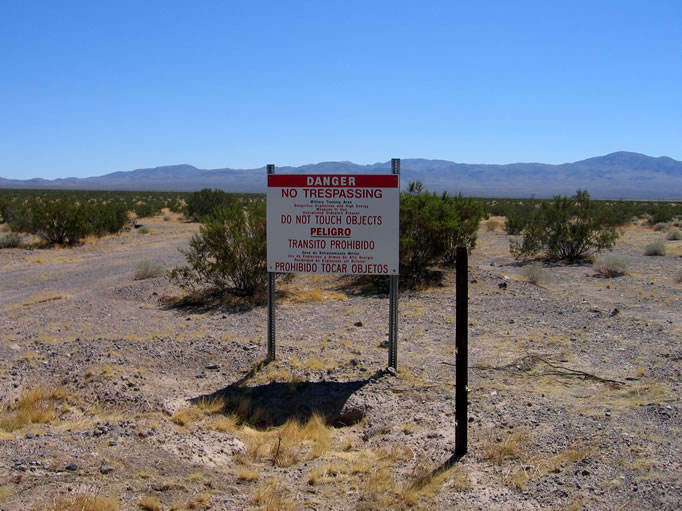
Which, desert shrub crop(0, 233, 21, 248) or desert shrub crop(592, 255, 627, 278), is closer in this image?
desert shrub crop(592, 255, 627, 278)

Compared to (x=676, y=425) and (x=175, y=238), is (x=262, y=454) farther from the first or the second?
(x=175, y=238)

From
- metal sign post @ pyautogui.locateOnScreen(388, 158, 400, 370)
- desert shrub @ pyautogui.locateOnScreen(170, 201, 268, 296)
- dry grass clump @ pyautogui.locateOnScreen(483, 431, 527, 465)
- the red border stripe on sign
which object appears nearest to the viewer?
dry grass clump @ pyautogui.locateOnScreen(483, 431, 527, 465)

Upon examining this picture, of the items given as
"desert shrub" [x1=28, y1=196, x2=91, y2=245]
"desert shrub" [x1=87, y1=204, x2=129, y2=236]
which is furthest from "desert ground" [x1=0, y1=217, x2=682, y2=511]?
"desert shrub" [x1=87, y1=204, x2=129, y2=236]

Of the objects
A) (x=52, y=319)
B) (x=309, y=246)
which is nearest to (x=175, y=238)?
(x=52, y=319)

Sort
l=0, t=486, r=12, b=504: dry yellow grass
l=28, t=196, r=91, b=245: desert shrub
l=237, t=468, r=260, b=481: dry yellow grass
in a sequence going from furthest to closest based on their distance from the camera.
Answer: l=28, t=196, r=91, b=245: desert shrub < l=237, t=468, r=260, b=481: dry yellow grass < l=0, t=486, r=12, b=504: dry yellow grass

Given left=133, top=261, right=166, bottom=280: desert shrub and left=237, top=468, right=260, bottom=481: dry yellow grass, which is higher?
left=133, top=261, right=166, bottom=280: desert shrub

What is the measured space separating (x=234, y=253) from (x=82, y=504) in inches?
369

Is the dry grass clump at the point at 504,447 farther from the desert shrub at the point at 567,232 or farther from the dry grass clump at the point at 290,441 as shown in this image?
the desert shrub at the point at 567,232

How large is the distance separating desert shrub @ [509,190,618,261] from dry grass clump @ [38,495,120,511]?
17.8m

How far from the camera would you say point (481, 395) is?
22.9ft

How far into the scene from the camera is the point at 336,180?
25.5 feet

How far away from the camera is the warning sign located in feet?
25.4

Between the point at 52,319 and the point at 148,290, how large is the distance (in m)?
3.25

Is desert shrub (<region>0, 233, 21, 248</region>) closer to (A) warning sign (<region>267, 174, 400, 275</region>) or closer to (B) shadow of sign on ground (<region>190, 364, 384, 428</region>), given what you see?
(A) warning sign (<region>267, 174, 400, 275</region>)
